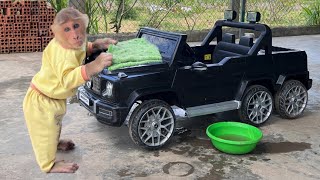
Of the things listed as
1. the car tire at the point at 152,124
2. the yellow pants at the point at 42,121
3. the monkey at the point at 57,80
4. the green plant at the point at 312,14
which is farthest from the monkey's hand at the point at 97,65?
the green plant at the point at 312,14

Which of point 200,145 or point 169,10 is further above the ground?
point 169,10

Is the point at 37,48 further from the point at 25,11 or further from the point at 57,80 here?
the point at 57,80

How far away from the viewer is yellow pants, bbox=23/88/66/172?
10.7ft

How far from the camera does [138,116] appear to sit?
146 inches

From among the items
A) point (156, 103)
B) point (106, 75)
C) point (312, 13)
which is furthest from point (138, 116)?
point (312, 13)

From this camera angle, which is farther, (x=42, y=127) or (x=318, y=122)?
(x=318, y=122)

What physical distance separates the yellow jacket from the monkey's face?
42 millimetres

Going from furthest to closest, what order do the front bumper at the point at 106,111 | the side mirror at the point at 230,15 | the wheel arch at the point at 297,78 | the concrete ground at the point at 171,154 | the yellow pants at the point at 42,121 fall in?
the side mirror at the point at 230,15
the wheel arch at the point at 297,78
the front bumper at the point at 106,111
the concrete ground at the point at 171,154
the yellow pants at the point at 42,121

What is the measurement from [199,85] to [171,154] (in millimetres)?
678

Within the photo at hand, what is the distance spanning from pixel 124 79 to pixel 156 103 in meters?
0.37

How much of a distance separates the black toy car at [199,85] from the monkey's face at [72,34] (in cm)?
56

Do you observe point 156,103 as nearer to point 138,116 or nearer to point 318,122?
point 138,116

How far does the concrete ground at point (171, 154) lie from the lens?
134 inches

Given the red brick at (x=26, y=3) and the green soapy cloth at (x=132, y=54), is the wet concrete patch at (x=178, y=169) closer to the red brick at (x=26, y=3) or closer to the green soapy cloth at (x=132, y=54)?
the green soapy cloth at (x=132, y=54)
